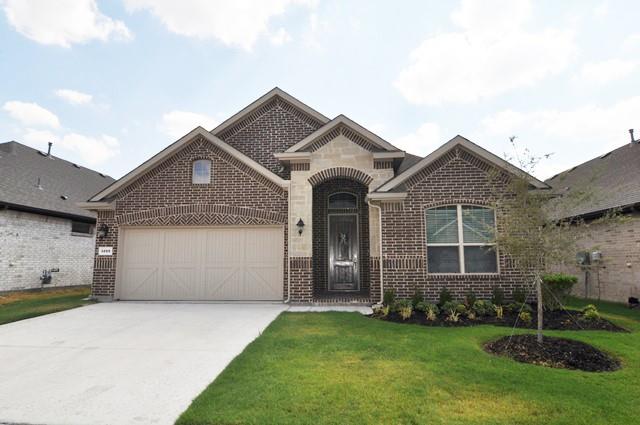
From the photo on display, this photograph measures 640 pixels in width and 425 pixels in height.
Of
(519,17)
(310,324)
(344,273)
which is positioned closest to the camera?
(310,324)

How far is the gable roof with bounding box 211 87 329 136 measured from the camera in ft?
42.2

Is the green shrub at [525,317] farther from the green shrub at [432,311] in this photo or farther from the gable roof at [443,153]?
the gable roof at [443,153]

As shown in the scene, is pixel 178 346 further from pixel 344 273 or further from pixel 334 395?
pixel 344 273

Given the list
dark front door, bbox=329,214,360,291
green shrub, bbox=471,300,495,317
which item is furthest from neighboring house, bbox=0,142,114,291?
green shrub, bbox=471,300,495,317

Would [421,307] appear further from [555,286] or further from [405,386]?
[405,386]

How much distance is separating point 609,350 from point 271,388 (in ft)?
17.4

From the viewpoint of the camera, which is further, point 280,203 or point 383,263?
point 280,203

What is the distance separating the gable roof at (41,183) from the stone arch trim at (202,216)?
5462 millimetres

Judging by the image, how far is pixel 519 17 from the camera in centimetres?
890

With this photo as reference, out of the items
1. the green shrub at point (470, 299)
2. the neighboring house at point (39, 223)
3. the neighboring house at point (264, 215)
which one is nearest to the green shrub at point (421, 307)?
the green shrub at point (470, 299)

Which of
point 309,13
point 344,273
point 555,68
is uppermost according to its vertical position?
point 309,13

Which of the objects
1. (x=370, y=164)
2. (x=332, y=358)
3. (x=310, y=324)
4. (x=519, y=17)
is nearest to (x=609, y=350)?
(x=332, y=358)

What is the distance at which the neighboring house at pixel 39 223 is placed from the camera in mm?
12555

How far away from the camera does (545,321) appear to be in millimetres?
7406
